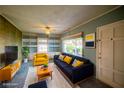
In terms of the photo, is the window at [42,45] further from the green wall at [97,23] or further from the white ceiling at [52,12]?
the white ceiling at [52,12]

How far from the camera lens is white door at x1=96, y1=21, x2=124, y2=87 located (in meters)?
2.52

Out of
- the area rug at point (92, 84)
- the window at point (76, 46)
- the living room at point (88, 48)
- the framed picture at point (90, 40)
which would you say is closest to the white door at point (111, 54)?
the living room at point (88, 48)

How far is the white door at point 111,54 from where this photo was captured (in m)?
2.52

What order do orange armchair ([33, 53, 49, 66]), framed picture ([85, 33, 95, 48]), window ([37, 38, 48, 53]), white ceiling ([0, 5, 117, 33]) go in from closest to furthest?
white ceiling ([0, 5, 117, 33])
framed picture ([85, 33, 95, 48])
orange armchair ([33, 53, 49, 66])
window ([37, 38, 48, 53])

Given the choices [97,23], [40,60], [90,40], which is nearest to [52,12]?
[97,23]

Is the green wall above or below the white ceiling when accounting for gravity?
below

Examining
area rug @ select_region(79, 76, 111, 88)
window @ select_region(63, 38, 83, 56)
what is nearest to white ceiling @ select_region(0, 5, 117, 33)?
window @ select_region(63, 38, 83, 56)

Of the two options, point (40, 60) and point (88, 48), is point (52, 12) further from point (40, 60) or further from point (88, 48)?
point (40, 60)

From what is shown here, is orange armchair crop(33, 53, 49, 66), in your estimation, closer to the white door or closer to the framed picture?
the framed picture

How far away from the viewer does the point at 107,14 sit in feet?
9.55
